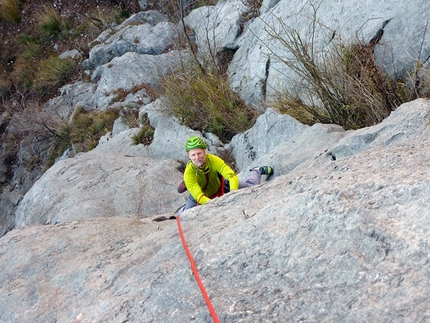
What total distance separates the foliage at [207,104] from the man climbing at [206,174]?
5.84ft

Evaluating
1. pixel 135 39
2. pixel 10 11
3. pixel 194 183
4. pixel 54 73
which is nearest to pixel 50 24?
pixel 10 11

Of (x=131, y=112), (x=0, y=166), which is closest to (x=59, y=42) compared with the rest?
(x=0, y=166)

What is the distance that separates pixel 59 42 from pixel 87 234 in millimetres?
12008

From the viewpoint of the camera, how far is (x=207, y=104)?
20.9 ft

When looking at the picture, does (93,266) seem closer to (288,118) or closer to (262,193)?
(262,193)

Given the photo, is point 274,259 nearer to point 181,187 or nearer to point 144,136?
point 181,187

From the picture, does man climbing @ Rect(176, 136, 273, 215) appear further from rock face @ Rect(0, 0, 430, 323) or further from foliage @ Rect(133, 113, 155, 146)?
foliage @ Rect(133, 113, 155, 146)

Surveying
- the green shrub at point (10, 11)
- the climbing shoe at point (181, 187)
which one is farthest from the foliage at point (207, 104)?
the green shrub at point (10, 11)

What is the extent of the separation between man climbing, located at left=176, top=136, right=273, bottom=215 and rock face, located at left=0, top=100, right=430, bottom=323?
1087 mm

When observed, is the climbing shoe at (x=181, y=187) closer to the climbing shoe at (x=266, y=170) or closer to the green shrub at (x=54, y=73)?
the climbing shoe at (x=266, y=170)

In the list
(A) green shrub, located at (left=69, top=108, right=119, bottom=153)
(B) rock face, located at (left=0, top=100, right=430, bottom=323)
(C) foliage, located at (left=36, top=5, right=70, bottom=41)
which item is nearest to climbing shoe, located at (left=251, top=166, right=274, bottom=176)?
(B) rock face, located at (left=0, top=100, right=430, bottom=323)

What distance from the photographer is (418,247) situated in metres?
1.67

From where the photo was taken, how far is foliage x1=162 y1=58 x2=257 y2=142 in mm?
6277

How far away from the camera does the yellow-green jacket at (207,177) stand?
4.13 metres
